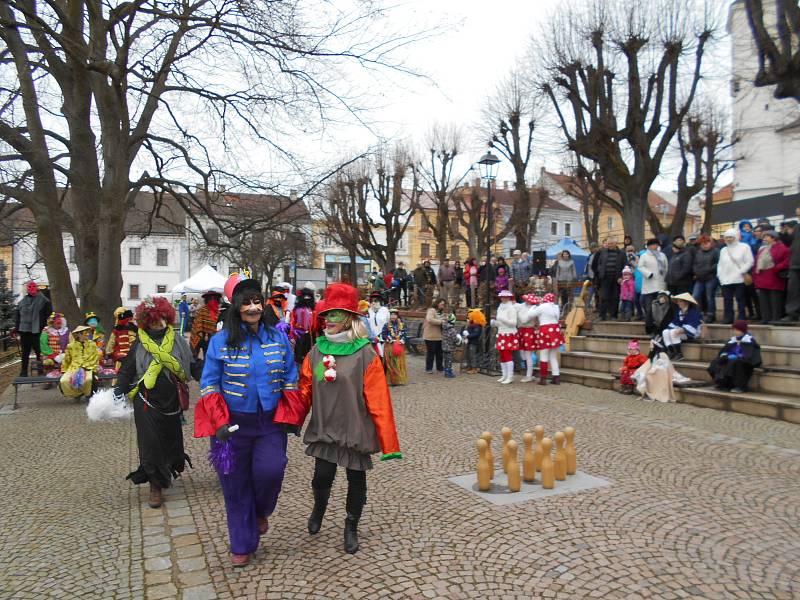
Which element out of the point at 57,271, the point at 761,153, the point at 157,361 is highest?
the point at 761,153

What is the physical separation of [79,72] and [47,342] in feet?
17.5

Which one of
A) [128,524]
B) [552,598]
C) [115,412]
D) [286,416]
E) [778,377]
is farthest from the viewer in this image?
[778,377]

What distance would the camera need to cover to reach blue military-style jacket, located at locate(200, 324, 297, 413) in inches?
158

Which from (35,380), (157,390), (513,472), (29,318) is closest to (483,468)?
(513,472)

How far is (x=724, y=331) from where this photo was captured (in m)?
11.8

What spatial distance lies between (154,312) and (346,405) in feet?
8.53

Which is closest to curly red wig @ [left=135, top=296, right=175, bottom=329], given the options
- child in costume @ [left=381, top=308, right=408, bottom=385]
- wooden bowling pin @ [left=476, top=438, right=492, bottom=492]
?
wooden bowling pin @ [left=476, top=438, right=492, bottom=492]

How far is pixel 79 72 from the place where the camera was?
11.9m

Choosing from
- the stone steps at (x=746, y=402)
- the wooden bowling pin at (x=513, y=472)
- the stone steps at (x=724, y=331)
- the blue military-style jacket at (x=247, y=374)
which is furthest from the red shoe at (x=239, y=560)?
the stone steps at (x=724, y=331)

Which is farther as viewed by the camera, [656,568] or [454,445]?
[454,445]

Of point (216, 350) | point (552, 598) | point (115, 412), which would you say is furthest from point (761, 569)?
point (115, 412)

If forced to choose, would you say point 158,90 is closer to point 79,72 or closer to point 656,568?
point 79,72

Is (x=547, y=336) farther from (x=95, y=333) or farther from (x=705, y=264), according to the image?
(x=95, y=333)

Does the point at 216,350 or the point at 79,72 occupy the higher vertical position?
the point at 79,72
